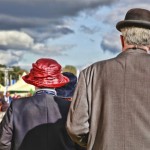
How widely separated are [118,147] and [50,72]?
1.37 meters

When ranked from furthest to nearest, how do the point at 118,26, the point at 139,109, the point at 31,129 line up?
the point at 31,129
the point at 118,26
the point at 139,109

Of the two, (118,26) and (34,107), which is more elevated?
(118,26)

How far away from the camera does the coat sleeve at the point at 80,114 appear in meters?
3.29

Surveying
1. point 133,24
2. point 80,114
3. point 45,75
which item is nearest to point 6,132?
point 45,75

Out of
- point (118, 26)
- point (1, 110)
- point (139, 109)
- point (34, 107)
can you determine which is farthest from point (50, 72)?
point (1, 110)

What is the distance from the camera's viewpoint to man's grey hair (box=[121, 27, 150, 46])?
132 inches

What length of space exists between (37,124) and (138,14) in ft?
4.32

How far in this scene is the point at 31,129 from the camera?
425 cm

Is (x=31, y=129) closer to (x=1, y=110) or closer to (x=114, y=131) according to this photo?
(x=114, y=131)

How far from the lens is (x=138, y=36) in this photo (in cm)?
336

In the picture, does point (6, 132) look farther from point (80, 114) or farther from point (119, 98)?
point (119, 98)

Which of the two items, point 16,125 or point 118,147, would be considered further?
point 16,125

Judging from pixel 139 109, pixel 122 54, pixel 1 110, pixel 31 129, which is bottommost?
pixel 1 110

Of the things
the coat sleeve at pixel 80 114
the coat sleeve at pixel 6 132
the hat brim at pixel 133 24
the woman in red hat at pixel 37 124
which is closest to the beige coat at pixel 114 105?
the coat sleeve at pixel 80 114
